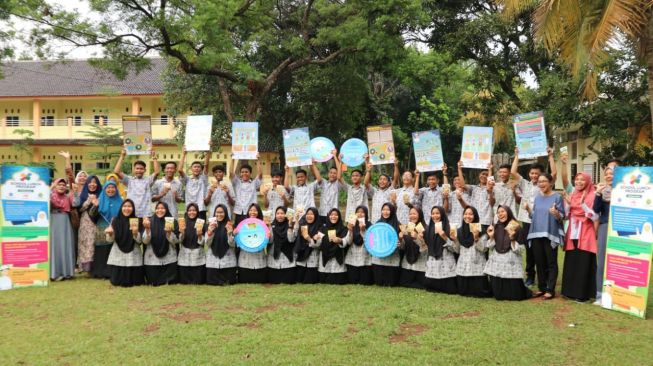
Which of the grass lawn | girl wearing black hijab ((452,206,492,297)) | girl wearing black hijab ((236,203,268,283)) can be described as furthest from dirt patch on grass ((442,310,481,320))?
girl wearing black hijab ((236,203,268,283))

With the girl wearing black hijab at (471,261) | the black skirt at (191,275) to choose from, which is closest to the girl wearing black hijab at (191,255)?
the black skirt at (191,275)

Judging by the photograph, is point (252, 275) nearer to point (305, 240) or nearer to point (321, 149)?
point (305, 240)

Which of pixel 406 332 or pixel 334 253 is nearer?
pixel 406 332

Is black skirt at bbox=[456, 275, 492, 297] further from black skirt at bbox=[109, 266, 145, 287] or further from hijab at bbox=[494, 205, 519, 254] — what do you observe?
black skirt at bbox=[109, 266, 145, 287]

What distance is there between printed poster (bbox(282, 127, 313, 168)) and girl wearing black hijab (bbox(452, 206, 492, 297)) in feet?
8.91

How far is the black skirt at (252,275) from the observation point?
811 centimetres

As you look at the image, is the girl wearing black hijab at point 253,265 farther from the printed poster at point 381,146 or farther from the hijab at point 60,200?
the hijab at point 60,200

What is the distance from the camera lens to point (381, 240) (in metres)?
7.73

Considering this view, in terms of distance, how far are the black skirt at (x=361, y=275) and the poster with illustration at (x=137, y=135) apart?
3.77 metres

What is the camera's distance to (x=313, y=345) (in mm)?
5137

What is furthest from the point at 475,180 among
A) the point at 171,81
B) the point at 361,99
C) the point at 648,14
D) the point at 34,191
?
the point at 34,191

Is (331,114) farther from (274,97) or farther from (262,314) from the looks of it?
(262,314)

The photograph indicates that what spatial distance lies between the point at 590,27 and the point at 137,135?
710cm

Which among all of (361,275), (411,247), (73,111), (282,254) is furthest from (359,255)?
(73,111)
